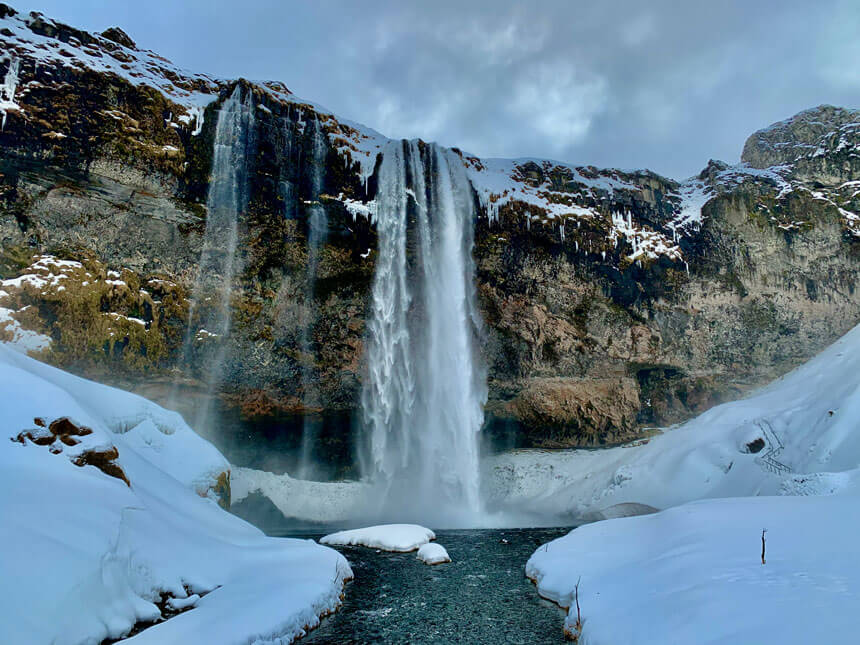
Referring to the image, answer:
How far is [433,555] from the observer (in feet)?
47.6

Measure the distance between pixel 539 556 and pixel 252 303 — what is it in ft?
67.8

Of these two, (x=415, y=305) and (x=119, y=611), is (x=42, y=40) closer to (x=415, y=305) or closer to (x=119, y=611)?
(x=415, y=305)

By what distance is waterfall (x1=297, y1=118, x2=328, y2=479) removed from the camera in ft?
86.7

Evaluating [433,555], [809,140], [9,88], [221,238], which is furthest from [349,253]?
[809,140]

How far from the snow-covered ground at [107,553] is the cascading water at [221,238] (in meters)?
15.9

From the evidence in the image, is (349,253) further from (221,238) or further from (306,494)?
(306,494)

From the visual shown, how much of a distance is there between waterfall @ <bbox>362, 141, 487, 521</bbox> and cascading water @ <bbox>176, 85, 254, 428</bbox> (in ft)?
26.5

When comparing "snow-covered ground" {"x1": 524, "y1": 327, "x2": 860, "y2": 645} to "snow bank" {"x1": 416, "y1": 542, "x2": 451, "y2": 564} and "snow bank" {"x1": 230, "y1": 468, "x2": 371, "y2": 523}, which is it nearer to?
"snow bank" {"x1": 416, "y1": 542, "x2": 451, "y2": 564}

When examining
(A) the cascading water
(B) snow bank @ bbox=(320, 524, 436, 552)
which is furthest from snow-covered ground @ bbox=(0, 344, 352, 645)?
(A) the cascading water

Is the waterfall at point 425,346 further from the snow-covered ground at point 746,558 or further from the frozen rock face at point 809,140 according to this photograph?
the frozen rock face at point 809,140

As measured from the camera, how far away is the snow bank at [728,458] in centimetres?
1925

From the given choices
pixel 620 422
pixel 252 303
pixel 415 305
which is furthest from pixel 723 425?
pixel 252 303

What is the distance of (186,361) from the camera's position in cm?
2627

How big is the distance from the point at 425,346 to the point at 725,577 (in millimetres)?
24592
